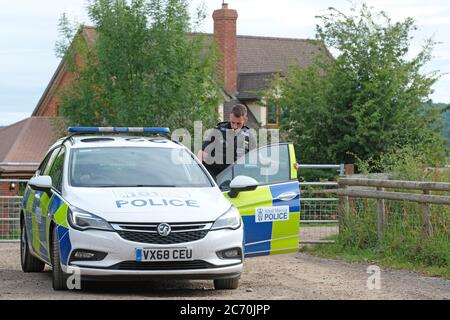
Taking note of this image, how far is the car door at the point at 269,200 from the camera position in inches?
473

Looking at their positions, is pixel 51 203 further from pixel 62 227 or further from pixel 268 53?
pixel 268 53

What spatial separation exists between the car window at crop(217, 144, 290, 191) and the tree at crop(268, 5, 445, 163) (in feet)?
67.6

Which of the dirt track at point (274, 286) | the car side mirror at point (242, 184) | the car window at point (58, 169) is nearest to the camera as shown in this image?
the dirt track at point (274, 286)

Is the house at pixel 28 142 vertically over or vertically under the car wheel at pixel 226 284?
over

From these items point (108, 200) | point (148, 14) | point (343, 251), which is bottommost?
point (343, 251)

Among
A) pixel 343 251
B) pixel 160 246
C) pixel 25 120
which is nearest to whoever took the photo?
pixel 160 246

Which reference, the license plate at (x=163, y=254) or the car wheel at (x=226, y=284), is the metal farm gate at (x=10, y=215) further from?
the license plate at (x=163, y=254)

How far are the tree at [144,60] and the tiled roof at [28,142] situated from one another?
753 inches

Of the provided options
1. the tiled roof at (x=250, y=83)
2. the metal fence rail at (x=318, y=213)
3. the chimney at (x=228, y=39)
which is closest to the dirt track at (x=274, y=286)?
the metal fence rail at (x=318, y=213)

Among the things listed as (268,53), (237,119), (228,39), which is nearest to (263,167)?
(237,119)

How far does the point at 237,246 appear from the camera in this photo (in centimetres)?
1062

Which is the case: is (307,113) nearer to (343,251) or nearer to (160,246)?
(343,251)
